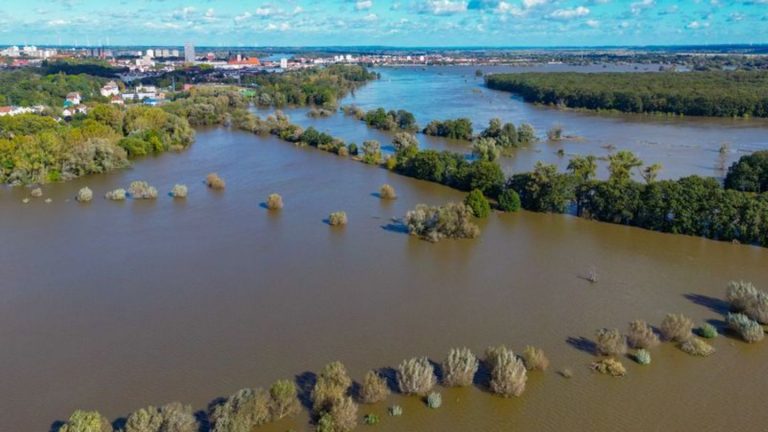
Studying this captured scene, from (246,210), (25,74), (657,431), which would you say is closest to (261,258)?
(246,210)

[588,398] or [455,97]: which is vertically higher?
[455,97]

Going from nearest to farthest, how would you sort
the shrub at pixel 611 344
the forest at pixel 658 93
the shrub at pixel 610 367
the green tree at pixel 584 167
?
the shrub at pixel 610 367 → the shrub at pixel 611 344 → the green tree at pixel 584 167 → the forest at pixel 658 93

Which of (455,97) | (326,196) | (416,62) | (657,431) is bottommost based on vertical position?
(657,431)

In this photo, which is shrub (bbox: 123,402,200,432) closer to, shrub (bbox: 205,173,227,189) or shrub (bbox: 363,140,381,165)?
shrub (bbox: 205,173,227,189)

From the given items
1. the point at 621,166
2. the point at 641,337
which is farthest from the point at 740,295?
the point at 621,166

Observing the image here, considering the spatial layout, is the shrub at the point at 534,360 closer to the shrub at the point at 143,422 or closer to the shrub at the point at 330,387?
the shrub at the point at 330,387

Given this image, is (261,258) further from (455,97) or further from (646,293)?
(455,97)

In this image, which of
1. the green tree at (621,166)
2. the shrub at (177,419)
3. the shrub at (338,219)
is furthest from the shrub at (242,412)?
the green tree at (621,166)
